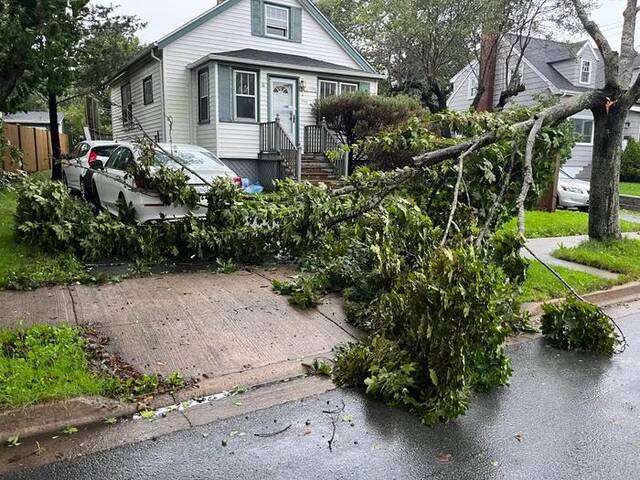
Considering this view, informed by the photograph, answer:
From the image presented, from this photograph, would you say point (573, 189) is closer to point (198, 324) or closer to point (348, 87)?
point (348, 87)

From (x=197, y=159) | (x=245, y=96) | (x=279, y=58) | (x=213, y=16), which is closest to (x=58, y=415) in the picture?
(x=197, y=159)

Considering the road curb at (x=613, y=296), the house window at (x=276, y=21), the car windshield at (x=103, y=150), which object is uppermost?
the house window at (x=276, y=21)

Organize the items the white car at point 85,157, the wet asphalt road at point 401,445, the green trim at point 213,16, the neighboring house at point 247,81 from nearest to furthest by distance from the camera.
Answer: the wet asphalt road at point 401,445, the white car at point 85,157, the neighboring house at point 247,81, the green trim at point 213,16

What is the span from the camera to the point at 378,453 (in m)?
3.19

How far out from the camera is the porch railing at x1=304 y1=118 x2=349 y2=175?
16.3 metres

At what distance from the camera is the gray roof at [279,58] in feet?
54.4

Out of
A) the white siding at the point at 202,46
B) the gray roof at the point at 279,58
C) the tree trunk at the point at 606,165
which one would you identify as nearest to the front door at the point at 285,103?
the gray roof at the point at 279,58

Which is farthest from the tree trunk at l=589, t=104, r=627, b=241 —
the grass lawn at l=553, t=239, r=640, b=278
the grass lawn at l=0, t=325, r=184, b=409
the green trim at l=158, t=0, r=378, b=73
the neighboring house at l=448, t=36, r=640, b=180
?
the neighboring house at l=448, t=36, r=640, b=180

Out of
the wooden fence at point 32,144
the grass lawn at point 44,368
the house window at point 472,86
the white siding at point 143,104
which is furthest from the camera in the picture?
the house window at point 472,86

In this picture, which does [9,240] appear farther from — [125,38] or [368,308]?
[125,38]

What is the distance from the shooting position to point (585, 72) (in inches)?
1028

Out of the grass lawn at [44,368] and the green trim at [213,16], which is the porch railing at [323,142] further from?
the grass lawn at [44,368]

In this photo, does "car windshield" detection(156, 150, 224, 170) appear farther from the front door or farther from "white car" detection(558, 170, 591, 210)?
"white car" detection(558, 170, 591, 210)

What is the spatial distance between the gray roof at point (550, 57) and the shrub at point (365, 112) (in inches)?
415
